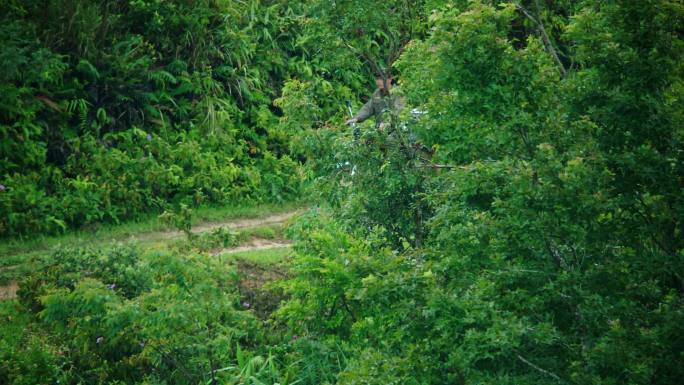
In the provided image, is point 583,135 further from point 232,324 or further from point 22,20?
point 22,20

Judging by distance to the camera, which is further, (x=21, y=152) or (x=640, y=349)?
(x=21, y=152)

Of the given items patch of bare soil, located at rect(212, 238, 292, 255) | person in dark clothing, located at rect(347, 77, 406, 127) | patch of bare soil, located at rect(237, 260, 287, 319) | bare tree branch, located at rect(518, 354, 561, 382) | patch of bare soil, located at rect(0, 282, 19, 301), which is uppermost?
person in dark clothing, located at rect(347, 77, 406, 127)

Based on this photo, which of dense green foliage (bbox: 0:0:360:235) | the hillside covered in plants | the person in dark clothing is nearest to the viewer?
the hillside covered in plants

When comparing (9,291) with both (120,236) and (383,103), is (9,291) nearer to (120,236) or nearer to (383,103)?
(120,236)

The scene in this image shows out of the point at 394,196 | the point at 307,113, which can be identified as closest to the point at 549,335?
the point at 394,196

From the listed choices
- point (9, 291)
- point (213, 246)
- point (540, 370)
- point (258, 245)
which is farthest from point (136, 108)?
point (540, 370)

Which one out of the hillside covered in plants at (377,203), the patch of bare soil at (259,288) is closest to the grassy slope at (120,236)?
the hillside covered in plants at (377,203)

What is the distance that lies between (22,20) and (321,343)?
819 centimetres

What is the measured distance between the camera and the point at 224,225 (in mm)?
12633

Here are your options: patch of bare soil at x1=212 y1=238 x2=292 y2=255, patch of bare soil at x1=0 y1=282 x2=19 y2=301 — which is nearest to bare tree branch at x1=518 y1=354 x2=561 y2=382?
patch of bare soil at x1=0 y1=282 x2=19 y2=301

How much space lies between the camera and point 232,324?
8195mm

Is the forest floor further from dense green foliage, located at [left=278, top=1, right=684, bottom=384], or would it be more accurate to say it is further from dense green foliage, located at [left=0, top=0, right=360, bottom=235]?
dense green foliage, located at [left=278, top=1, right=684, bottom=384]

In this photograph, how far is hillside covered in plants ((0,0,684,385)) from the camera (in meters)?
5.12

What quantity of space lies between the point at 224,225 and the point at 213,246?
336 cm
